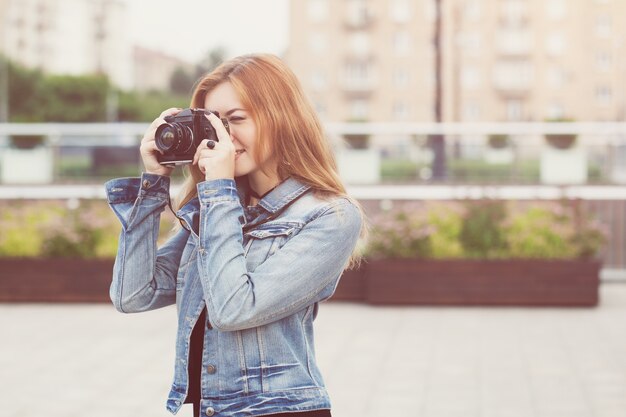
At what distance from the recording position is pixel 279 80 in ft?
7.90

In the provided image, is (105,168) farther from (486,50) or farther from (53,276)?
(486,50)

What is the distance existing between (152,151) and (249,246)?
34cm

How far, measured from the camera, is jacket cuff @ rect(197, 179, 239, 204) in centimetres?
230

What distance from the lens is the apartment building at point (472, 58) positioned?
79.6 metres

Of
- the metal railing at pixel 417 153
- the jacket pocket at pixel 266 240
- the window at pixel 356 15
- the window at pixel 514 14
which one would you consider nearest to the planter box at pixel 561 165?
the metal railing at pixel 417 153

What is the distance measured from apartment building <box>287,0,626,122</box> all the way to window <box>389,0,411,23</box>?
0.26ft

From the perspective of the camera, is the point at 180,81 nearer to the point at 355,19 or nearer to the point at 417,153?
the point at 355,19

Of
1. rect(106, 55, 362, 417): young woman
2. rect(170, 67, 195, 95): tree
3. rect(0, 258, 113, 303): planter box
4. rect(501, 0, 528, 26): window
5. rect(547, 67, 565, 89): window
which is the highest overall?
rect(501, 0, 528, 26): window

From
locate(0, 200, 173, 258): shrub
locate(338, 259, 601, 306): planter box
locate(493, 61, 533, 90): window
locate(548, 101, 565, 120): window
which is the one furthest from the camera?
locate(493, 61, 533, 90): window

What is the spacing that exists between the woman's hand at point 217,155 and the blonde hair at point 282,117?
0.32 ft

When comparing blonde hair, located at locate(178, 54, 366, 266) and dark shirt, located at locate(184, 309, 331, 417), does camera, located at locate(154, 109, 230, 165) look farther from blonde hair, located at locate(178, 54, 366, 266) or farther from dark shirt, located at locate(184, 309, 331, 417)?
dark shirt, located at locate(184, 309, 331, 417)

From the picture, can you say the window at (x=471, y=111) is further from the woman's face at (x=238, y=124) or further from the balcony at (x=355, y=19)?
the woman's face at (x=238, y=124)

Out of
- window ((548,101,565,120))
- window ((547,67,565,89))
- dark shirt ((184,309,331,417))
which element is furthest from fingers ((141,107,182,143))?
window ((547,67,565,89))

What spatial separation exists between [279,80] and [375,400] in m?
3.78
